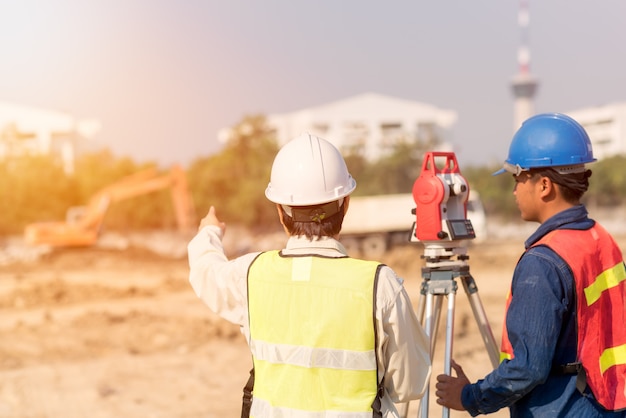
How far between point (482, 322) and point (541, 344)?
3.01 ft

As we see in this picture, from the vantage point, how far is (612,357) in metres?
2.06

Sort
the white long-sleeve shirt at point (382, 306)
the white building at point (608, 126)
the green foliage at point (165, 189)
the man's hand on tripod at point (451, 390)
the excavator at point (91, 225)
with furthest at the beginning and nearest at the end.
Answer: the white building at point (608, 126) → the green foliage at point (165, 189) → the excavator at point (91, 225) → the man's hand on tripod at point (451, 390) → the white long-sleeve shirt at point (382, 306)

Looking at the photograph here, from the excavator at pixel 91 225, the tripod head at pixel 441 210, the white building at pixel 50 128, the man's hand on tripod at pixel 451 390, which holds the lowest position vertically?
the excavator at pixel 91 225

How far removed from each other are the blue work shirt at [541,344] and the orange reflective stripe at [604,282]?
0.06 m

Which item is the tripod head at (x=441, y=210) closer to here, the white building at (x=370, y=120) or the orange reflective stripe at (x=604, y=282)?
the orange reflective stripe at (x=604, y=282)

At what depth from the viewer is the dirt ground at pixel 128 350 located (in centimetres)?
636

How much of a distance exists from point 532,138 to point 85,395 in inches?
217

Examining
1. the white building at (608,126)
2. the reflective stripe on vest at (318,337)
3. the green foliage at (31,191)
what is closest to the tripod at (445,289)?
the reflective stripe on vest at (318,337)

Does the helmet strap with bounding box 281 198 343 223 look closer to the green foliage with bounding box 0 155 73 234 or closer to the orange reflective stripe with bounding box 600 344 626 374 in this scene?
the orange reflective stripe with bounding box 600 344 626 374

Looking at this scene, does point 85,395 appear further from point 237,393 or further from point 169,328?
point 169,328

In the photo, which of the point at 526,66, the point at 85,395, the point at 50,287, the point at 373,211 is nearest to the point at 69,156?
the point at 373,211

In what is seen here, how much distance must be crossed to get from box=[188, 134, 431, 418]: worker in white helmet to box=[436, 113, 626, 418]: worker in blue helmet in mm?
245

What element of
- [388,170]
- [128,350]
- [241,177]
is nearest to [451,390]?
[128,350]

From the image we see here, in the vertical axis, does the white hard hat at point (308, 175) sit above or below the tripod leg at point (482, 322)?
above
